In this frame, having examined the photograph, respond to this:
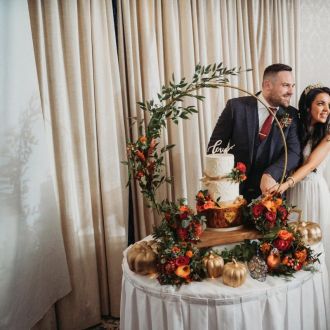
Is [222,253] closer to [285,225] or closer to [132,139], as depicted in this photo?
[285,225]

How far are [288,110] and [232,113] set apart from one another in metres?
0.40

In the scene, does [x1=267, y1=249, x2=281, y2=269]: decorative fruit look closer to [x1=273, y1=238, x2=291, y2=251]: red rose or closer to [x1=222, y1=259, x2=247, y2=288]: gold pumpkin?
[x1=273, y1=238, x2=291, y2=251]: red rose

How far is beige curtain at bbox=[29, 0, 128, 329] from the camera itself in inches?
87.0

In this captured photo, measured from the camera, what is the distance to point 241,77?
2938mm

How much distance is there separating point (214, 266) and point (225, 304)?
0.18 m

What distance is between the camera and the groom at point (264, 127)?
2.35m

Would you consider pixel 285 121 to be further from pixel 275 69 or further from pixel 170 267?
pixel 170 267

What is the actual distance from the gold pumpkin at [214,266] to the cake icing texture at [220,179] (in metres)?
0.30

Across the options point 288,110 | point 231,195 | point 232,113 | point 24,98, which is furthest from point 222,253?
point 24,98

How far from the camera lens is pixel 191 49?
267 centimetres

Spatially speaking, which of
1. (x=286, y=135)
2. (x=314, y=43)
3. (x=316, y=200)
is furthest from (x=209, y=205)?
(x=314, y=43)

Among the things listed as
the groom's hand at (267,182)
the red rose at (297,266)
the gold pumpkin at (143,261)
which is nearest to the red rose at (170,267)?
the gold pumpkin at (143,261)

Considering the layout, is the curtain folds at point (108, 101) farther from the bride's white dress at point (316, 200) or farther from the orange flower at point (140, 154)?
the bride's white dress at point (316, 200)

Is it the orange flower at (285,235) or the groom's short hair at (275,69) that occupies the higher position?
the groom's short hair at (275,69)
